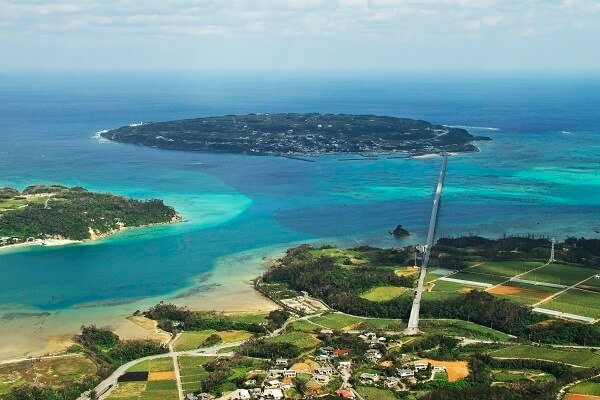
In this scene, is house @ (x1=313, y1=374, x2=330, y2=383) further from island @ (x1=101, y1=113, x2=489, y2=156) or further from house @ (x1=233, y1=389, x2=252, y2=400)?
island @ (x1=101, y1=113, x2=489, y2=156)

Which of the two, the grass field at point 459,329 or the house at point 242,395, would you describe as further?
the grass field at point 459,329

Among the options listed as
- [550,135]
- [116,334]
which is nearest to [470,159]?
[550,135]

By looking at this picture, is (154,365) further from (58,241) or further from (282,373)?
(58,241)

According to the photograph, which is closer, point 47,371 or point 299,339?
point 47,371

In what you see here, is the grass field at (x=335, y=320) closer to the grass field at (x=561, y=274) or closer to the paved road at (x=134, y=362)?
the paved road at (x=134, y=362)

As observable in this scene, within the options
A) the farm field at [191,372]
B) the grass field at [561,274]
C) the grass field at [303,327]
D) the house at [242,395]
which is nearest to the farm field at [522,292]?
the grass field at [561,274]

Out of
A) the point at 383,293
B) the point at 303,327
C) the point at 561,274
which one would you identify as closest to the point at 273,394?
the point at 303,327

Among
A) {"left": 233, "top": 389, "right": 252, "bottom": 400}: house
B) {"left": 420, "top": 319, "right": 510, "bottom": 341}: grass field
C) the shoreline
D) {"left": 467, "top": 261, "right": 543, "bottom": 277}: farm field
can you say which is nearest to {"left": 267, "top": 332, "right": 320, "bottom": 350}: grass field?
{"left": 233, "top": 389, "right": 252, "bottom": 400}: house

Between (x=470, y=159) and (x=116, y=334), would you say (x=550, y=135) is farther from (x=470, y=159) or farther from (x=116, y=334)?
(x=116, y=334)
